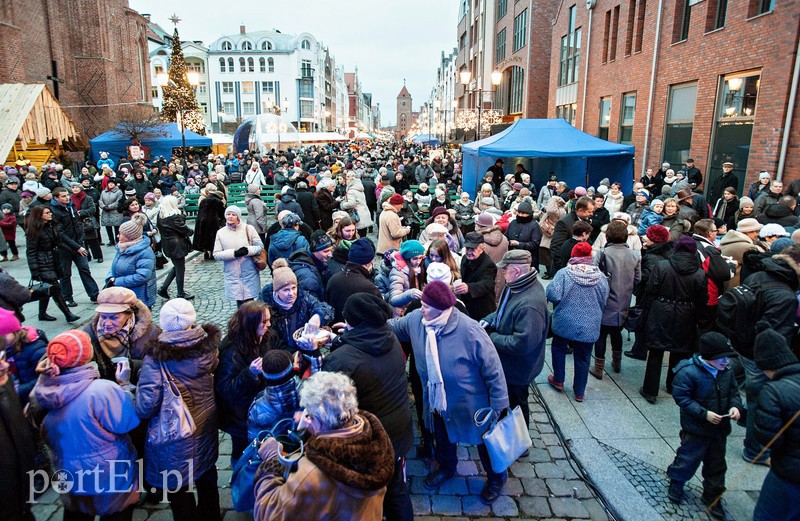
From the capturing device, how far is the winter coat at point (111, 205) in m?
11.2

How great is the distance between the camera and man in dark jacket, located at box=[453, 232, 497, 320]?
5.04 metres

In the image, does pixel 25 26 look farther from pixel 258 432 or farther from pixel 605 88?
pixel 258 432

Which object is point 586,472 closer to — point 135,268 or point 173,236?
point 135,268

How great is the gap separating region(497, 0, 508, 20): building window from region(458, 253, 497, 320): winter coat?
3902cm

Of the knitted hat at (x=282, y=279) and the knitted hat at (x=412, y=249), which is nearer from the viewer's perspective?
the knitted hat at (x=282, y=279)

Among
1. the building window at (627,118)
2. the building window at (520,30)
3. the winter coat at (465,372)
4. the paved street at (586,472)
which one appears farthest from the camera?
the building window at (520,30)

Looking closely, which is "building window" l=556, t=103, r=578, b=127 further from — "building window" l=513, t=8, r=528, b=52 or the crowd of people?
the crowd of people

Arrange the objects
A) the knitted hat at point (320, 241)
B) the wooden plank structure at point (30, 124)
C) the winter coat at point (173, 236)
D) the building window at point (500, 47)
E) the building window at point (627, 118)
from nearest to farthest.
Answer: the knitted hat at point (320, 241) → the winter coat at point (173, 236) → the building window at point (627, 118) → the wooden plank structure at point (30, 124) → the building window at point (500, 47)

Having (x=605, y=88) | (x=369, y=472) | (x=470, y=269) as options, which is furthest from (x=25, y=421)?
(x=605, y=88)

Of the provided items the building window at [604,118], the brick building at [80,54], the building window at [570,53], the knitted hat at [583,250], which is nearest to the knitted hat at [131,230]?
the knitted hat at [583,250]

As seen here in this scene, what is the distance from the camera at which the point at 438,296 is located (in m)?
3.42

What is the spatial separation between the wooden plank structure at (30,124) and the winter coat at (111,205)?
10936 mm

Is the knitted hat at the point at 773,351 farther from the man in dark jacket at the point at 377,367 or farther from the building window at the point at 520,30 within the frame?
the building window at the point at 520,30

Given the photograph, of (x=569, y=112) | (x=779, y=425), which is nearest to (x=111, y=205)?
(x=779, y=425)
